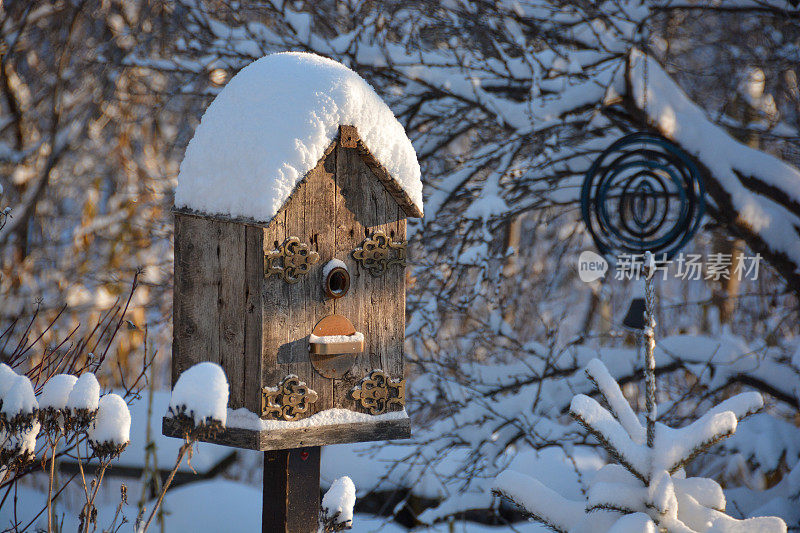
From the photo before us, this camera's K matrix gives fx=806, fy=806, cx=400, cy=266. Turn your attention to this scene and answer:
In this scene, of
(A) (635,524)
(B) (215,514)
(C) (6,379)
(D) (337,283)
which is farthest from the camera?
(B) (215,514)

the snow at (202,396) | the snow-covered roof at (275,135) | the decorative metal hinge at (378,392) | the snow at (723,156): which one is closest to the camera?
the snow at (202,396)

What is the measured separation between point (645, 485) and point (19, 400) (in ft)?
5.16

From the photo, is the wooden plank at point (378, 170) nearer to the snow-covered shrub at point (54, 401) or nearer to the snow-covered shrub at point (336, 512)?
the snow-covered shrub at point (336, 512)

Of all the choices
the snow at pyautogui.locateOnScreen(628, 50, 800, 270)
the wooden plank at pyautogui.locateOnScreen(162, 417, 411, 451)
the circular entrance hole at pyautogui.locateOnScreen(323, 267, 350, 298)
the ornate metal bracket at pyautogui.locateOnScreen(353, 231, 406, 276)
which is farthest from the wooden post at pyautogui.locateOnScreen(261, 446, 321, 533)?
the snow at pyautogui.locateOnScreen(628, 50, 800, 270)

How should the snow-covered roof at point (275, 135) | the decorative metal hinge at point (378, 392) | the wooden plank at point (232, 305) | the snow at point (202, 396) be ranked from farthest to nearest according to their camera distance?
the decorative metal hinge at point (378, 392) < the wooden plank at point (232, 305) < the snow-covered roof at point (275, 135) < the snow at point (202, 396)

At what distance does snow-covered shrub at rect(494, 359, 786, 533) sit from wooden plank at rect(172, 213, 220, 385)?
1060 mm

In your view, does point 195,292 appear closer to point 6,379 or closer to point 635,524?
point 6,379

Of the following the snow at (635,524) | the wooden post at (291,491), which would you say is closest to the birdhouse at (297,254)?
the wooden post at (291,491)

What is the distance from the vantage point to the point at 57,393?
1708 mm

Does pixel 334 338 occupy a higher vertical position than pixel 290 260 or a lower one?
lower

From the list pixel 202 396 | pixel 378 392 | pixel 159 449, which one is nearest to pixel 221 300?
pixel 378 392

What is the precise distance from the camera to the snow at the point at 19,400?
162cm

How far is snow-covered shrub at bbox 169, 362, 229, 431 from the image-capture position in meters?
1.62

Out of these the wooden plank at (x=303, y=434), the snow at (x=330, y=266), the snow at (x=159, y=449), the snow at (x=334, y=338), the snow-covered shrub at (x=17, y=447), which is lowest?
the snow at (x=159, y=449)
